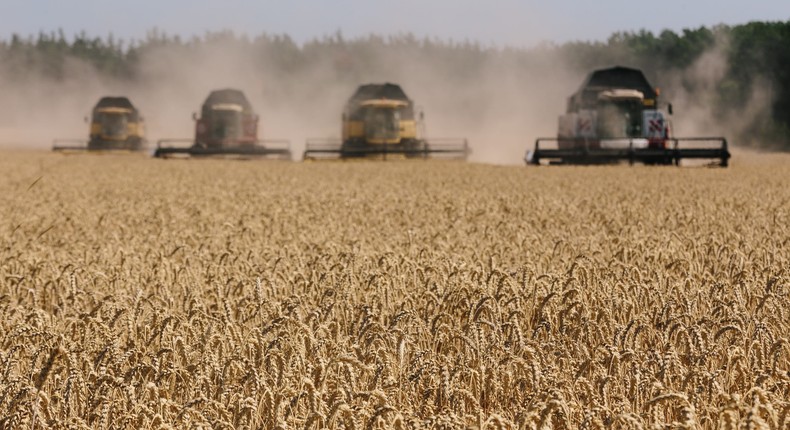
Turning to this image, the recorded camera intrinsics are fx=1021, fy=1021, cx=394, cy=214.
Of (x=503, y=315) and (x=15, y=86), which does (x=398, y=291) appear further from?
(x=15, y=86)

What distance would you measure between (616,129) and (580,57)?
252 ft

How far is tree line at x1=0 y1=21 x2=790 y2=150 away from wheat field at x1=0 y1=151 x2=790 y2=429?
169 ft

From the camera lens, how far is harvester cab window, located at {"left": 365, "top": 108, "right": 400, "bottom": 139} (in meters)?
35.2

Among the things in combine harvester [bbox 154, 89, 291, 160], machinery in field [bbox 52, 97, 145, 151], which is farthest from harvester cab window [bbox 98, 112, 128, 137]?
combine harvester [bbox 154, 89, 291, 160]

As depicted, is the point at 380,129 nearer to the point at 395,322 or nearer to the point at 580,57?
the point at 395,322

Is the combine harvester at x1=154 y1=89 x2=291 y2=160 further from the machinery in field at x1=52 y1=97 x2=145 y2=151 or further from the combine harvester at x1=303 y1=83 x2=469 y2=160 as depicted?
the machinery in field at x1=52 y1=97 x2=145 y2=151

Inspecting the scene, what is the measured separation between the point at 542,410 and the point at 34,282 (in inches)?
159

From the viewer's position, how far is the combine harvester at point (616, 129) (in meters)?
28.9

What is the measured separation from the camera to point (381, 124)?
35281 millimetres

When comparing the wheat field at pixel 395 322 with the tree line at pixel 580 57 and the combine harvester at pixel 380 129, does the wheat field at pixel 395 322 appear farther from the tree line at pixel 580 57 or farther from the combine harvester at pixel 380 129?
the tree line at pixel 580 57

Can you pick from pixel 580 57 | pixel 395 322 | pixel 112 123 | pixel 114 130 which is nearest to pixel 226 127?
pixel 114 130

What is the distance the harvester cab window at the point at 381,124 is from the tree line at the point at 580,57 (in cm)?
2421

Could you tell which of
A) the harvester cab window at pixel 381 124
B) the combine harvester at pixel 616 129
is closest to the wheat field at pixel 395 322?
the combine harvester at pixel 616 129

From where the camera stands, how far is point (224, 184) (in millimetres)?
18750
